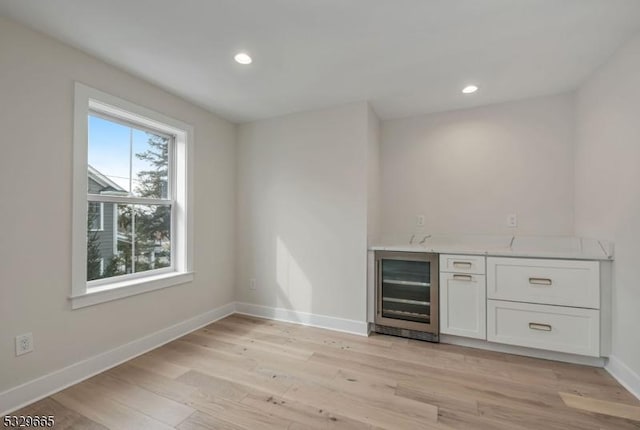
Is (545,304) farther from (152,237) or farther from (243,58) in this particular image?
(152,237)

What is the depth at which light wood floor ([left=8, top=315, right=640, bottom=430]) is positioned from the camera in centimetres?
163

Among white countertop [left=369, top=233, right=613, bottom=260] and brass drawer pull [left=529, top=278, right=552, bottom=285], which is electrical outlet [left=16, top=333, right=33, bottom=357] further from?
brass drawer pull [left=529, top=278, right=552, bottom=285]

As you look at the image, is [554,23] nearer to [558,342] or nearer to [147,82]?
[558,342]

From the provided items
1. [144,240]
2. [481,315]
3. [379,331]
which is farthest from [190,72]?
[481,315]

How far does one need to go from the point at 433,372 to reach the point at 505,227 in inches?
67.4

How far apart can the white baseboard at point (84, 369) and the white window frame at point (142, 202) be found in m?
0.43

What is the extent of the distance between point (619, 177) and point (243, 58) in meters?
2.93

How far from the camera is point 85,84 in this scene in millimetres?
2086

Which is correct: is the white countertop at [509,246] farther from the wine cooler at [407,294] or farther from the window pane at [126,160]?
the window pane at [126,160]

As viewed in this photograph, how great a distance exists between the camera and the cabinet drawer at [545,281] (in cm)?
220

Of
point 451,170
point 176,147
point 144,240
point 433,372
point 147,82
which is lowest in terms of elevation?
point 433,372

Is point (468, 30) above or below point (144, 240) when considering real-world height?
above

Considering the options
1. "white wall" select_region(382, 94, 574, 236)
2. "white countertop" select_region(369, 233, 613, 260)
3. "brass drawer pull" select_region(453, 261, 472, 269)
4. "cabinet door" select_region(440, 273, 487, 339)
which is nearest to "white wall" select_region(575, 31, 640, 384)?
"white countertop" select_region(369, 233, 613, 260)

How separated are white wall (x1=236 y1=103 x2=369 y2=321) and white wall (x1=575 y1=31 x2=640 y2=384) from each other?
190 cm
